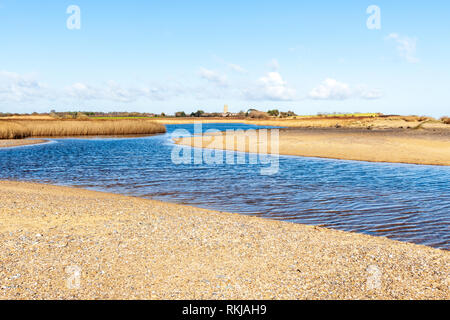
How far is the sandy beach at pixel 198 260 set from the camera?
5.99 meters

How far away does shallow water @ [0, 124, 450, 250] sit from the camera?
11227 mm

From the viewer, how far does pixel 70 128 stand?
63.2 metres

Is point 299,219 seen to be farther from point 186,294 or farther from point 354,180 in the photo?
point 354,180

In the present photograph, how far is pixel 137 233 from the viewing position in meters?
8.71

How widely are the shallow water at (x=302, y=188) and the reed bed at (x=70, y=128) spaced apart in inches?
1104

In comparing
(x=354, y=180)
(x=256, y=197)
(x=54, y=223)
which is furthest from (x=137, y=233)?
(x=354, y=180)

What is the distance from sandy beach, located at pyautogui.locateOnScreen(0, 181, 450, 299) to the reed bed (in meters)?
47.7

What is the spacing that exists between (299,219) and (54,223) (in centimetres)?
683
